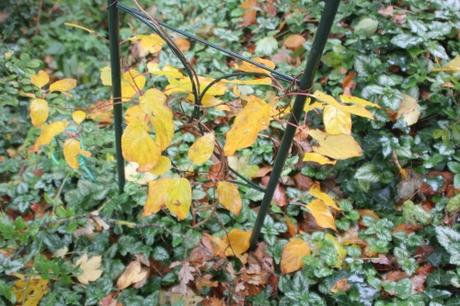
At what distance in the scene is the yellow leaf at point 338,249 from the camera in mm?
1603

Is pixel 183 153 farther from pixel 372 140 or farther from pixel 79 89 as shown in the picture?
pixel 79 89

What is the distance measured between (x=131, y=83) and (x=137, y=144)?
1.25 ft

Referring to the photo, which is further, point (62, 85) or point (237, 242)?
point (237, 242)

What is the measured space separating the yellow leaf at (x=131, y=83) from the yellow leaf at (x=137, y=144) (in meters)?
0.30

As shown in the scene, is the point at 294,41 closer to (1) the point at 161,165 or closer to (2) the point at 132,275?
(1) the point at 161,165

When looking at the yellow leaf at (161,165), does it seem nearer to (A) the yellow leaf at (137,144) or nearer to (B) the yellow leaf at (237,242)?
(A) the yellow leaf at (137,144)

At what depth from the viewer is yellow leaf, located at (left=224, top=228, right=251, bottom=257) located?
1.67 m

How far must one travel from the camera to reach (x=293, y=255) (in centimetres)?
164

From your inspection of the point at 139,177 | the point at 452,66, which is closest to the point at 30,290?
the point at 139,177

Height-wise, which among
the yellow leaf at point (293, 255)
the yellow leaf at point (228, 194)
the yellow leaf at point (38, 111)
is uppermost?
the yellow leaf at point (38, 111)

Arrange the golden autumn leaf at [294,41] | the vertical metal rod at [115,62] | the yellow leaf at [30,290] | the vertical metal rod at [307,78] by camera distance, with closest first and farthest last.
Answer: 1. the vertical metal rod at [307,78]
2. the vertical metal rod at [115,62]
3. the yellow leaf at [30,290]
4. the golden autumn leaf at [294,41]

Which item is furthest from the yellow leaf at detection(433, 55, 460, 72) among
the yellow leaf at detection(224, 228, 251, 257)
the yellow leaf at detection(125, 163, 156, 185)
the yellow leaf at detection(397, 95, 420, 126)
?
the yellow leaf at detection(125, 163, 156, 185)

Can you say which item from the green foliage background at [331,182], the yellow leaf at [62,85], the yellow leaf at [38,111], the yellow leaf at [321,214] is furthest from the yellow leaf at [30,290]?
the yellow leaf at [321,214]

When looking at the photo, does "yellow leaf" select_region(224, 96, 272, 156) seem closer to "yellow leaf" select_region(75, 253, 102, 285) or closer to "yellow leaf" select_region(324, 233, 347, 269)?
"yellow leaf" select_region(324, 233, 347, 269)
